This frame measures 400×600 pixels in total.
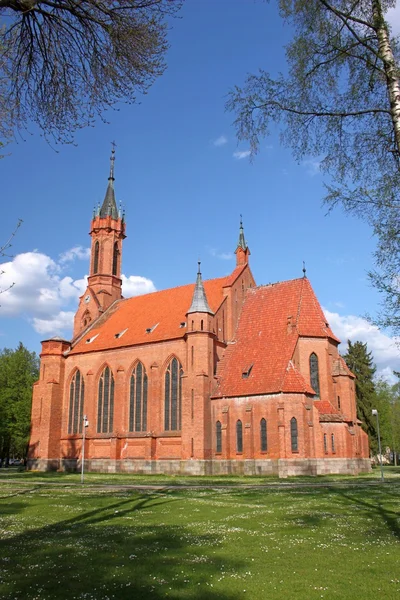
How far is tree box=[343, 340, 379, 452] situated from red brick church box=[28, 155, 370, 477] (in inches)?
836

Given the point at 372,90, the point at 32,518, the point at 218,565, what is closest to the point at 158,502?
the point at 32,518

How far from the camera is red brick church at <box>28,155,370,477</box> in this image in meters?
40.7

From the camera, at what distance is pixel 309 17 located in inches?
462

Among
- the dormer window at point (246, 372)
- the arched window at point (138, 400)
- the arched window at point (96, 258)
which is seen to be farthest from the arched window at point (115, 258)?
the dormer window at point (246, 372)

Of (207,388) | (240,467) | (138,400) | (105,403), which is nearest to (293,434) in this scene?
(240,467)

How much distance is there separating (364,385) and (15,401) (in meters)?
44.2

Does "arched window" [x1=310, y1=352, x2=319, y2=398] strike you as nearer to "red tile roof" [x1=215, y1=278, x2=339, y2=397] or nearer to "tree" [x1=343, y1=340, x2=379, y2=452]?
"red tile roof" [x1=215, y1=278, x2=339, y2=397]

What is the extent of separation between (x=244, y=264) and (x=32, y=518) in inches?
1547

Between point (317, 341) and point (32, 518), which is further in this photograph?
point (317, 341)

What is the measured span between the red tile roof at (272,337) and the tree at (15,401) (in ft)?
94.8

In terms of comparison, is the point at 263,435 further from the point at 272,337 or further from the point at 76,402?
the point at 76,402

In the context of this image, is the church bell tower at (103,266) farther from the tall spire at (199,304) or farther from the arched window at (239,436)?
the arched window at (239,436)

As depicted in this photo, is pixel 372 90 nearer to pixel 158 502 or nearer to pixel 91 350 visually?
pixel 158 502

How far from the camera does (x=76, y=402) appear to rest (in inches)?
2066
